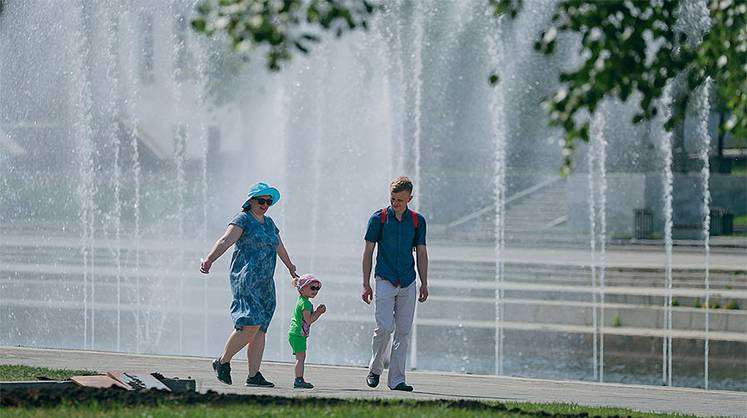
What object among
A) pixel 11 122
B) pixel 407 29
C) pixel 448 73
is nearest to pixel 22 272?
pixel 11 122

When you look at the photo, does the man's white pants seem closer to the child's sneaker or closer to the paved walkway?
the paved walkway

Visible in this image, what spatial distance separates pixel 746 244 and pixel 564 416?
1980cm

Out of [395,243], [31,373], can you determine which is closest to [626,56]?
[395,243]

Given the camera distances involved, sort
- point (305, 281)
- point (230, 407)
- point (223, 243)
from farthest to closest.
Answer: point (305, 281), point (223, 243), point (230, 407)

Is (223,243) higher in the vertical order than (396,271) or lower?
higher

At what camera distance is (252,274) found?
32.3ft

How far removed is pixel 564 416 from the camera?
810 cm

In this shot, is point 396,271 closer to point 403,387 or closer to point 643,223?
point 403,387

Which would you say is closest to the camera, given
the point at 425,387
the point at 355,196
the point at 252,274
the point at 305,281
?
the point at 252,274

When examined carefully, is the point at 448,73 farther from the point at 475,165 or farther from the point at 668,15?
the point at 668,15

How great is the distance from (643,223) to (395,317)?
21.1 meters

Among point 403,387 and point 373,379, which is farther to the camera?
point 373,379

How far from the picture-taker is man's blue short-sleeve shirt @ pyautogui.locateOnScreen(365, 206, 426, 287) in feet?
32.3

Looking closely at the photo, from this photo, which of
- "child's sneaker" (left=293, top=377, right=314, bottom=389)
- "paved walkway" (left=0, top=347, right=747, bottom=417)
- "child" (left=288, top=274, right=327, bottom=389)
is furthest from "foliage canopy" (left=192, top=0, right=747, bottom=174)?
"child's sneaker" (left=293, top=377, right=314, bottom=389)
